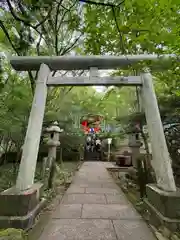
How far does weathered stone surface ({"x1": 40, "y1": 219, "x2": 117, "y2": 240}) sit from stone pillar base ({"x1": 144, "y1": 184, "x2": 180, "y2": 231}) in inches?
31.2

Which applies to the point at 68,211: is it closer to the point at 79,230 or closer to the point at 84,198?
the point at 79,230

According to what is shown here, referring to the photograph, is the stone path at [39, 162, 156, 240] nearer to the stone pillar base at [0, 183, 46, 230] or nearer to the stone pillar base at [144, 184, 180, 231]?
the stone pillar base at [144, 184, 180, 231]

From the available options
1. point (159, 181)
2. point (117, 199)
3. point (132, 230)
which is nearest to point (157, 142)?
point (159, 181)

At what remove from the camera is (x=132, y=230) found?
9.43 ft

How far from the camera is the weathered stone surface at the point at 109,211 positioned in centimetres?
343

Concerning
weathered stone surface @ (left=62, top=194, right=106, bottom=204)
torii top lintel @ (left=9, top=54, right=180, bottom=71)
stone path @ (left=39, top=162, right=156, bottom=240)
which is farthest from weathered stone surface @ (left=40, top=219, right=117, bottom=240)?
torii top lintel @ (left=9, top=54, right=180, bottom=71)

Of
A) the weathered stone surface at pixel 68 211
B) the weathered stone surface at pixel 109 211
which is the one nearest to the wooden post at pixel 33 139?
the weathered stone surface at pixel 68 211

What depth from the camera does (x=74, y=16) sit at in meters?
5.45

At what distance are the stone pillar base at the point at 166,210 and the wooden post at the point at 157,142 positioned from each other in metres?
0.22

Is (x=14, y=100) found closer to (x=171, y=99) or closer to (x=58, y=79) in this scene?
(x=58, y=79)

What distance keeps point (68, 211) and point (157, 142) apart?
2393mm

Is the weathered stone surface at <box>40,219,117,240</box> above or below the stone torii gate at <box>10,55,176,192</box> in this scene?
below

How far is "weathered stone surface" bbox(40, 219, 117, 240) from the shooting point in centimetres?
262

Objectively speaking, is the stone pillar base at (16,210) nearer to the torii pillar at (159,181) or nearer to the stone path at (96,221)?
the stone path at (96,221)
